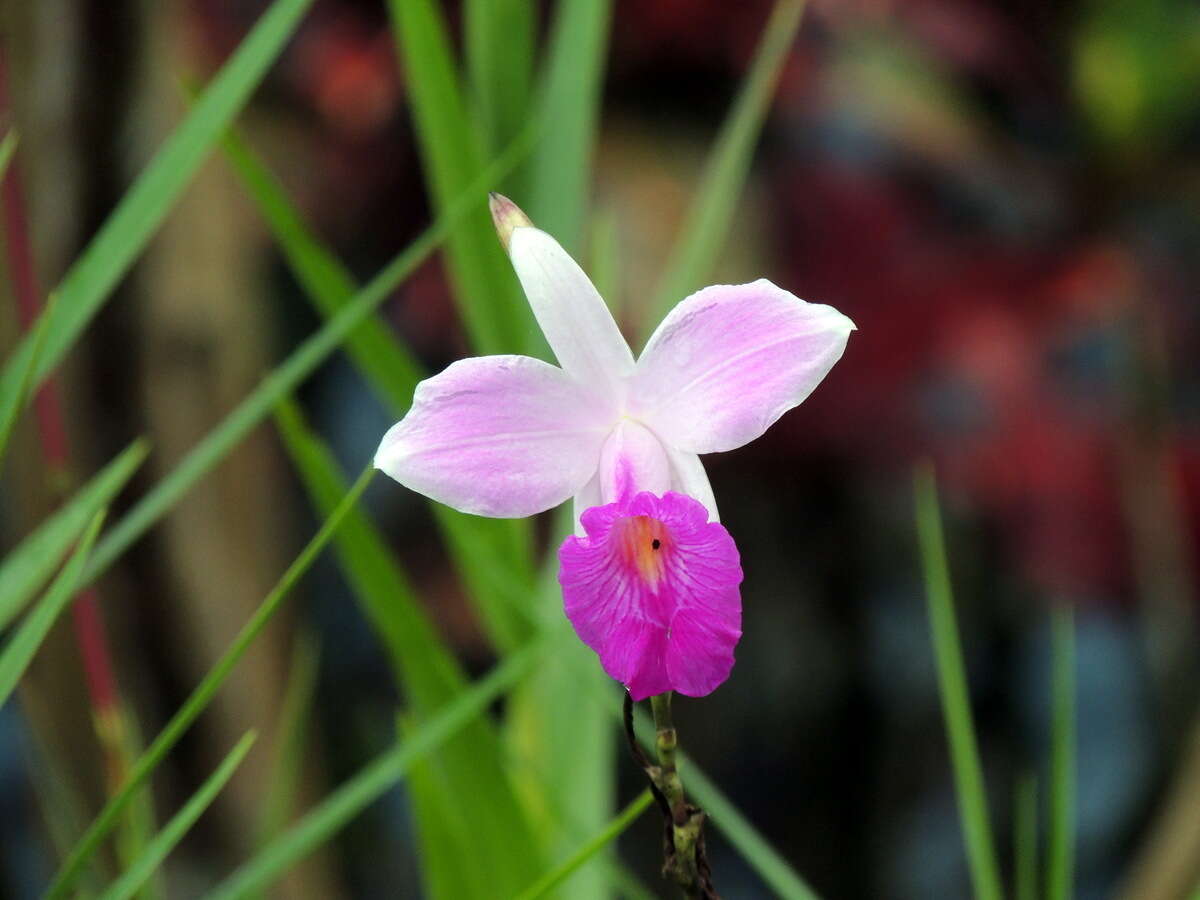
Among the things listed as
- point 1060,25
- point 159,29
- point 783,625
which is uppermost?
point 159,29

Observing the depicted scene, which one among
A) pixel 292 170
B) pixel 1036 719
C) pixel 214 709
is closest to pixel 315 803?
pixel 214 709

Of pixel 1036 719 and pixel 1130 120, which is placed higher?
pixel 1130 120

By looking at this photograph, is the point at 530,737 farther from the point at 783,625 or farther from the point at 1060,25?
the point at 783,625

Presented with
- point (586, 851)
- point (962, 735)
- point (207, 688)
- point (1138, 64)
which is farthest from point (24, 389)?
point (1138, 64)

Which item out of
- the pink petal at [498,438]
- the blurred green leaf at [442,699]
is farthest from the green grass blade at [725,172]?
the pink petal at [498,438]

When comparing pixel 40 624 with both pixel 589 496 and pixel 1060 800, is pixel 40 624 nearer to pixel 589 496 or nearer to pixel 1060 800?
pixel 589 496

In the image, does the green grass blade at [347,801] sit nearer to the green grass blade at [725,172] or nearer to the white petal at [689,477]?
the white petal at [689,477]
